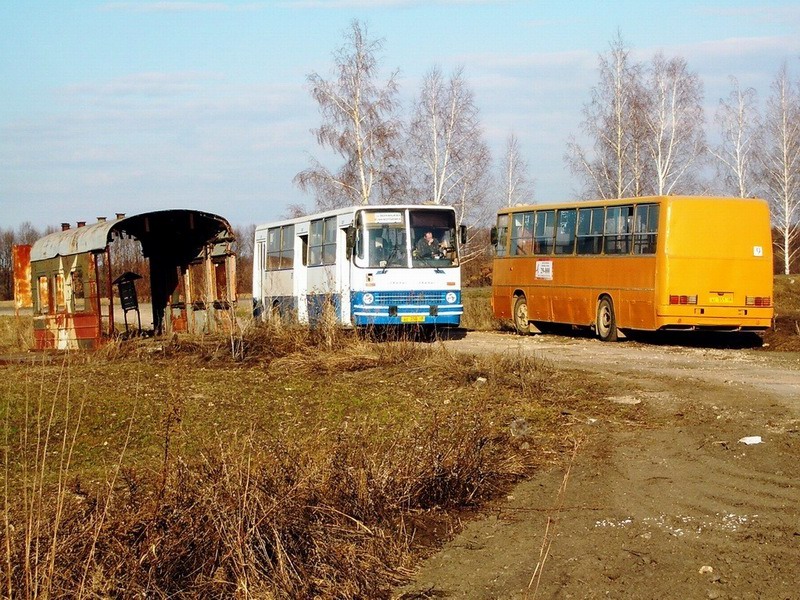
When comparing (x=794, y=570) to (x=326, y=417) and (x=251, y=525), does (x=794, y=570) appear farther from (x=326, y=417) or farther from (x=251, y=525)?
(x=326, y=417)

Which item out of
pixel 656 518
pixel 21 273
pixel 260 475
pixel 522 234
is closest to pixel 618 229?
pixel 522 234

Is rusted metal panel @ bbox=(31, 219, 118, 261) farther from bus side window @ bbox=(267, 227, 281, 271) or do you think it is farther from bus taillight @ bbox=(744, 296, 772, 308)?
bus taillight @ bbox=(744, 296, 772, 308)

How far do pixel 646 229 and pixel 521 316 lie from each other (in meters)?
5.89

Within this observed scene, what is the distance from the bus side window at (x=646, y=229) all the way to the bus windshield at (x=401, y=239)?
12.6 feet

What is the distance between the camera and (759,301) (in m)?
21.0

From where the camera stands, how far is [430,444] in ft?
27.5

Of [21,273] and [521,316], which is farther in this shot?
[21,273]

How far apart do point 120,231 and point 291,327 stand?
6.95 metres

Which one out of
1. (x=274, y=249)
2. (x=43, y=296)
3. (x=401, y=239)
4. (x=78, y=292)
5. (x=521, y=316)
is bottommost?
(x=521, y=316)

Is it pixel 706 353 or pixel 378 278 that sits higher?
pixel 378 278

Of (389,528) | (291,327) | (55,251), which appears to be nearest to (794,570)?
(389,528)

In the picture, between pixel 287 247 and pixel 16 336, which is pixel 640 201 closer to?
pixel 287 247

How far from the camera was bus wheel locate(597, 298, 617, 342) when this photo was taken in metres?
22.7

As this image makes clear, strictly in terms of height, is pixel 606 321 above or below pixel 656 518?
above
